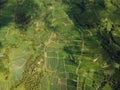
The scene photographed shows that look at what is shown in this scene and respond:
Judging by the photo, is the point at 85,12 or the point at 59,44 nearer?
the point at 59,44

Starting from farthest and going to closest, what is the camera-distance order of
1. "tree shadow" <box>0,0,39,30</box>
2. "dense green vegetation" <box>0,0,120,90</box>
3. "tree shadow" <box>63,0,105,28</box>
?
"tree shadow" <box>63,0,105,28</box>, "tree shadow" <box>0,0,39,30</box>, "dense green vegetation" <box>0,0,120,90</box>

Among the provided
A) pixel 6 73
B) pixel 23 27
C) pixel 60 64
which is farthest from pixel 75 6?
pixel 6 73

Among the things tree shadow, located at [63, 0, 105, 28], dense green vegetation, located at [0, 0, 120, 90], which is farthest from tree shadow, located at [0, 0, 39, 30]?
tree shadow, located at [63, 0, 105, 28]

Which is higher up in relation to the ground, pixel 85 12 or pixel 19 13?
pixel 85 12

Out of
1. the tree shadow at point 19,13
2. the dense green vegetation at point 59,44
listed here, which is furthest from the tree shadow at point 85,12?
the tree shadow at point 19,13

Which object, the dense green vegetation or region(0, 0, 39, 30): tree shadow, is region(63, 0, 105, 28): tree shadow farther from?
region(0, 0, 39, 30): tree shadow

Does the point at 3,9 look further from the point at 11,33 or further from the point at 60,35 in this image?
the point at 60,35

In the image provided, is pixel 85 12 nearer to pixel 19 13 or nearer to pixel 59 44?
pixel 59 44

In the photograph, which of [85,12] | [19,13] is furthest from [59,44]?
[19,13]
